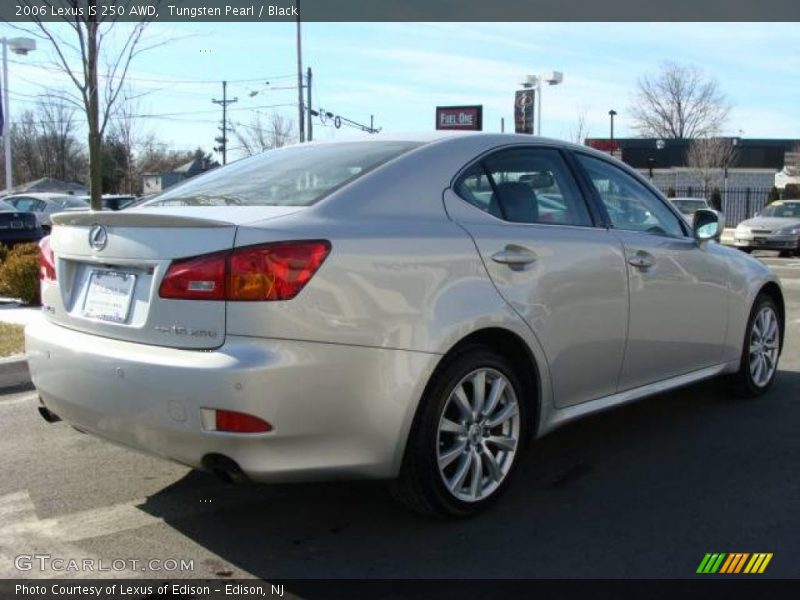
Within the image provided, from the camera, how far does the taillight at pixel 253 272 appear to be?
9.77 ft

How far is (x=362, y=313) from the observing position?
3.12m

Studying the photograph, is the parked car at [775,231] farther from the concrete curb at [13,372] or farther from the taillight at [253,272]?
A: the taillight at [253,272]

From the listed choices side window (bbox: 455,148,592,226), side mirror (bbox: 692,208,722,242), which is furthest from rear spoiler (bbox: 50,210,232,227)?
side mirror (bbox: 692,208,722,242)

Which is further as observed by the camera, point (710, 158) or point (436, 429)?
point (710, 158)

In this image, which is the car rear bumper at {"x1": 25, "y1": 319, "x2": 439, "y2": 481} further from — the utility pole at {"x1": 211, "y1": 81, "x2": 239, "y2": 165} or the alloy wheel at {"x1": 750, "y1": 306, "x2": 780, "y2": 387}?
the utility pole at {"x1": 211, "y1": 81, "x2": 239, "y2": 165}

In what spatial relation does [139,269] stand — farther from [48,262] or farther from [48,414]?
[48,414]

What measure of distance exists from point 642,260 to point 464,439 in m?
1.56

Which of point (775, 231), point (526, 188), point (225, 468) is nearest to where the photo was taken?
point (225, 468)

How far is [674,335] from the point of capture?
4703 millimetres

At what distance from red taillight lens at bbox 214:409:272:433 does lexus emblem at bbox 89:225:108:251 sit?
953 millimetres

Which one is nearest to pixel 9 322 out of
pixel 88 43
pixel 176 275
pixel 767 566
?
pixel 88 43

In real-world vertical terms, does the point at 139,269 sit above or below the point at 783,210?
above

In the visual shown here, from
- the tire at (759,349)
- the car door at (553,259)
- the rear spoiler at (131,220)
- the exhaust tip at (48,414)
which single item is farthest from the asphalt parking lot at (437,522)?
the rear spoiler at (131,220)

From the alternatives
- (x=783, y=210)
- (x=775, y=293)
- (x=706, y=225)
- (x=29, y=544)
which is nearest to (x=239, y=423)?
(x=29, y=544)
